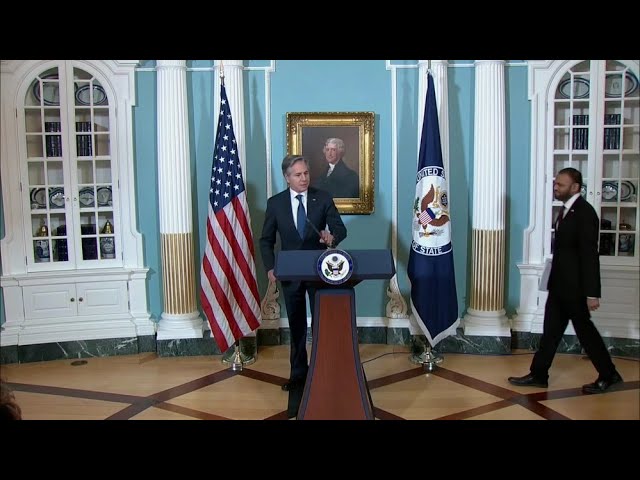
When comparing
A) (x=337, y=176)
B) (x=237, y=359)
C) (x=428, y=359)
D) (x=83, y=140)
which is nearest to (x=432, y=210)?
(x=337, y=176)

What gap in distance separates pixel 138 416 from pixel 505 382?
8.81ft

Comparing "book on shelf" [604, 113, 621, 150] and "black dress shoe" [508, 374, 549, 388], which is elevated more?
"book on shelf" [604, 113, 621, 150]

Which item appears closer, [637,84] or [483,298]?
[637,84]

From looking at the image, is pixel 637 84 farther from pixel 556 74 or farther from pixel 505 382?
pixel 505 382

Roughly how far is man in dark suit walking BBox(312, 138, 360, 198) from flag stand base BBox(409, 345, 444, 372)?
1482 mm

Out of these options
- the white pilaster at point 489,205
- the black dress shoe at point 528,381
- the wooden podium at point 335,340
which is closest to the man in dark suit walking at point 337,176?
the white pilaster at point 489,205

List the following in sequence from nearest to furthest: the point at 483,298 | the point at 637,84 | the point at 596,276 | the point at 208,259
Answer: the point at 596,276
the point at 637,84
the point at 208,259
the point at 483,298

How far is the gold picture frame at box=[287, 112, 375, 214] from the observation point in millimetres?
5789

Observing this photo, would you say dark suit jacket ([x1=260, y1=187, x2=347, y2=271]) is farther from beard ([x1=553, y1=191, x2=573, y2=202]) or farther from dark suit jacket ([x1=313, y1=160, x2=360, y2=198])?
beard ([x1=553, y1=191, x2=573, y2=202])

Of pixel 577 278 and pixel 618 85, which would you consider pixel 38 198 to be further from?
pixel 618 85

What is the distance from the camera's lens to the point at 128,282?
19.2 feet

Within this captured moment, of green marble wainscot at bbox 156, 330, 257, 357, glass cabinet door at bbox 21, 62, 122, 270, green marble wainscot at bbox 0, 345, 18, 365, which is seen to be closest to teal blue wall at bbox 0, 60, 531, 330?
glass cabinet door at bbox 21, 62, 122, 270

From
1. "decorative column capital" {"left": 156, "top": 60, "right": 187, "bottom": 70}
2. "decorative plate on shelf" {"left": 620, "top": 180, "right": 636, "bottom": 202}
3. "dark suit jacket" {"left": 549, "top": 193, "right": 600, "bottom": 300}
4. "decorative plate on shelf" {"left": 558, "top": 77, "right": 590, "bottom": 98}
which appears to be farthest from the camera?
"decorative column capital" {"left": 156, "top": 60, "right": 187, "bottom": 70}

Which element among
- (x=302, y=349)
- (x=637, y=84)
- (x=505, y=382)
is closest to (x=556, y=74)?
(x=637, y=84)
